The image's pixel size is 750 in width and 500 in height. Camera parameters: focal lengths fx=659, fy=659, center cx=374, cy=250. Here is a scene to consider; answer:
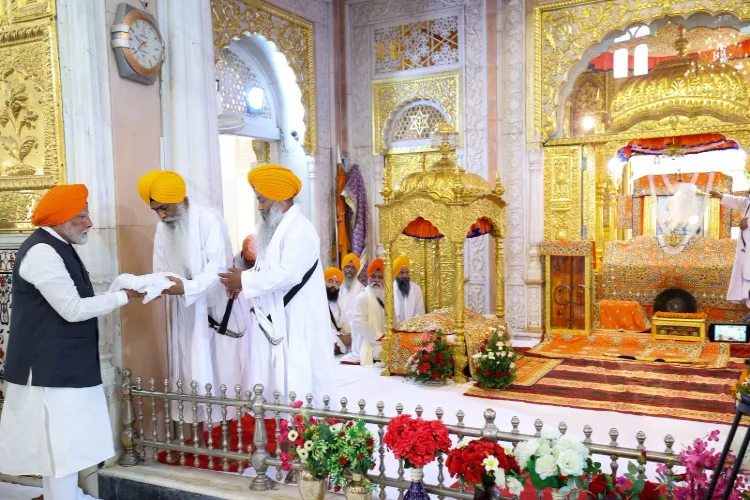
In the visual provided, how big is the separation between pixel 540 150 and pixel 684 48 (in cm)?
220

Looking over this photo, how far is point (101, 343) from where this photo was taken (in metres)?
3.50

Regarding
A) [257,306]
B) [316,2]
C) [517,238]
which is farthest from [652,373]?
[316,2]

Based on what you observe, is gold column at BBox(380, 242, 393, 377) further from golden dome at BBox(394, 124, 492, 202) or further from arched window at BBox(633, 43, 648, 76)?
arched window at BBox(633, 43, 648, 76)

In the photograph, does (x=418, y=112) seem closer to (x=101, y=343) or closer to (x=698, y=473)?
(x=101, y=343)

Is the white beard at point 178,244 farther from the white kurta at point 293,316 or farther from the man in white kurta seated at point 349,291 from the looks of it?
the man in white kurta seated at point 349,291

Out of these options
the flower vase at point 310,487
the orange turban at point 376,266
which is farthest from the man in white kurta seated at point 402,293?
the flower vase at point 310,487

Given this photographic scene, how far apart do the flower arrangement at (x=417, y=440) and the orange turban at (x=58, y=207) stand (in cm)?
174

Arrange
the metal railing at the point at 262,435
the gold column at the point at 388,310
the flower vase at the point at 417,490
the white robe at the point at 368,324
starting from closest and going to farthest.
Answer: the metal railing at the point at 262,435, the flower vase at the point at 417,490, the gold column at the point at 388,310, the white robe at the point at 368,324

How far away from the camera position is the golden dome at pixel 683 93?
7805 millimetres

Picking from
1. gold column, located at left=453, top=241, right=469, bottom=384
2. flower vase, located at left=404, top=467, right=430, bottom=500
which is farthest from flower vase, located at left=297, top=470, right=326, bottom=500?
gold column, located at left=453, top=241, right=469, bottom=384

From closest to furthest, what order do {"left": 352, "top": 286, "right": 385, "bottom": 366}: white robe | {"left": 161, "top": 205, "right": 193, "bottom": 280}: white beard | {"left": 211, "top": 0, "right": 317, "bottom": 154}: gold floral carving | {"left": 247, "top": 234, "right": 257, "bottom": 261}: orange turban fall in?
1. {"left": 161, "top": 205, "right": 193, "bottom": 280}: white beard
2. {"left": 247, "top": 234, "right": 257, "bottom": 261}: orange turban
3. {"left": 352, "top": 286, "right": 385, "bottom": 366}: white robe
4. {"left": 211, "top": 0, "right": 317, "bottom": 154}: gold floral carving

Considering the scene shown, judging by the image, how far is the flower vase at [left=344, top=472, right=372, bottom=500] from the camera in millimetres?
2686

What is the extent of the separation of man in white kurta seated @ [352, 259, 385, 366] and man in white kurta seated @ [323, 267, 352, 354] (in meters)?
0.42

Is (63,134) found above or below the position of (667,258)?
above
